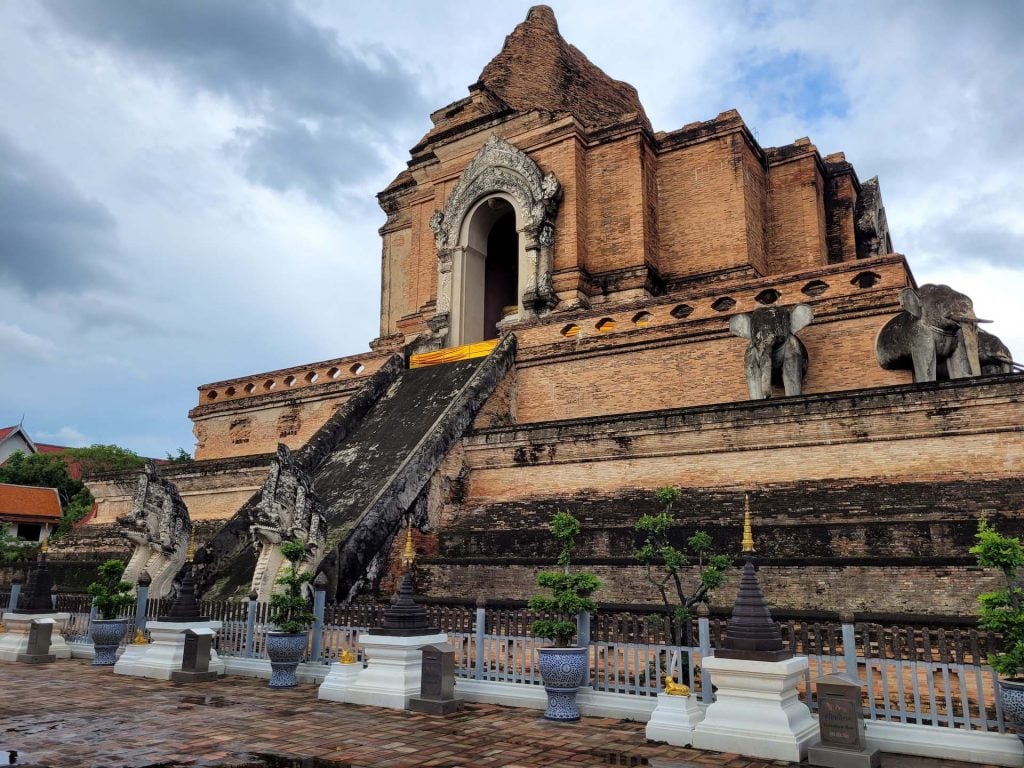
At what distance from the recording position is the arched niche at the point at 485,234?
20734mm

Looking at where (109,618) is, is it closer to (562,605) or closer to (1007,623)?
(562,605)

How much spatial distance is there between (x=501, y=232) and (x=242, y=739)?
20537 mm

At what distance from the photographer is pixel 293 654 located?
912 cm

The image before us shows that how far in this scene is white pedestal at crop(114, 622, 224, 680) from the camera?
9.99m

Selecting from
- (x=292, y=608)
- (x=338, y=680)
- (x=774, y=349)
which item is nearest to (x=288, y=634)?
(x=292, y=608)

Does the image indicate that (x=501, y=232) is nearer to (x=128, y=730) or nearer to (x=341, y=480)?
(x=341, y=480)

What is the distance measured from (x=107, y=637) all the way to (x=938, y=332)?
43.6ft

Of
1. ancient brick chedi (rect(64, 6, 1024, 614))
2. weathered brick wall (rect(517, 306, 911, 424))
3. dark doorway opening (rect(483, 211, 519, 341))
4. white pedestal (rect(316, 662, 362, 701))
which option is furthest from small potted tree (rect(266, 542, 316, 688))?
dark doorway opening (rect(483, 211, 519, 341))

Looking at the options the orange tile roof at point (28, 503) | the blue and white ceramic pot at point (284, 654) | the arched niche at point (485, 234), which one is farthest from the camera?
the orange tile roof at point (28, 503)

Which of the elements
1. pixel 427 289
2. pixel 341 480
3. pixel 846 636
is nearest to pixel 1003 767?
pixel 846 636

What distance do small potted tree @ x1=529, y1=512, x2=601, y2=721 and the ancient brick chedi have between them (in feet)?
9.16

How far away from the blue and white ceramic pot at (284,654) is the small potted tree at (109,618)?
11.5 feet

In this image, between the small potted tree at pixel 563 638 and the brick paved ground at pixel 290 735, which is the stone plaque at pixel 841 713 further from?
the small potted tree at pixel 563 638

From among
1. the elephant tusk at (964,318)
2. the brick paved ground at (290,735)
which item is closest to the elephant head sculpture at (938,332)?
the elephant tusk at (964,318)
